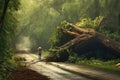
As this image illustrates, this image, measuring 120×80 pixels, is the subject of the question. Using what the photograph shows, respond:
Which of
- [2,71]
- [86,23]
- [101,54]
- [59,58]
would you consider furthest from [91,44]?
[2,71]

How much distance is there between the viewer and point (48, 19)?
63156mm

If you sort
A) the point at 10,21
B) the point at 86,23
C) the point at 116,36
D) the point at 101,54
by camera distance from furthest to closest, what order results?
the point at 86,23 < the point at 116,36 < the point at 101,54 < the point at 10,21

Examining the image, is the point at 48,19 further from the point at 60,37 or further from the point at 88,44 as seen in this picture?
the point at 88,44

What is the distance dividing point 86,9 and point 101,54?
18569 mm

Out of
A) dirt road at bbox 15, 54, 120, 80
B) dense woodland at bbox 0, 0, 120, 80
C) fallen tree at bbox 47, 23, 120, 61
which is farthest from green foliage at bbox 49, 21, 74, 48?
dirt road at bbox 15, 54, 120, 80

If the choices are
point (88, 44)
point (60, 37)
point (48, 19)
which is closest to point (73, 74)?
point (88, 44)

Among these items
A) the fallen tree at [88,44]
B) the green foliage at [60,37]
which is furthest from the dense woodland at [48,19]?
the fallen tree at [88,44]

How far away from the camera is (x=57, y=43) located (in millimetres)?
35438

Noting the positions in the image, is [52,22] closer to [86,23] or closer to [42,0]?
[42,0]

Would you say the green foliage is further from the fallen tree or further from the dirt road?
the dirt road

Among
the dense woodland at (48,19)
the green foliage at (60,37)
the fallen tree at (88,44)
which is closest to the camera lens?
the dense woodland at (48,19)

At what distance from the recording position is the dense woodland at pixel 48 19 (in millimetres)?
21672

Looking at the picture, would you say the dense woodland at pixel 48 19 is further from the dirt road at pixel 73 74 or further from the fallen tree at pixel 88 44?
the fallen tree at pixel 88 44

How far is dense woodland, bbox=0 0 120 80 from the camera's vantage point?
2167 centimetres
